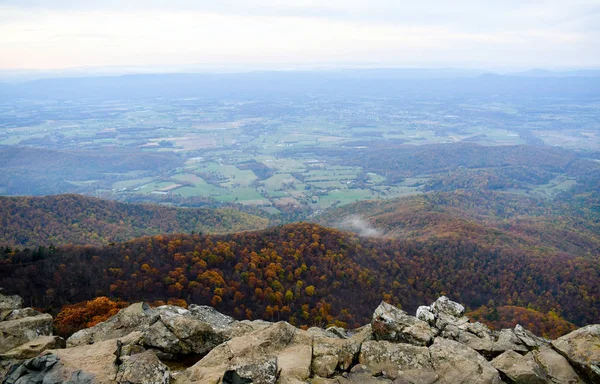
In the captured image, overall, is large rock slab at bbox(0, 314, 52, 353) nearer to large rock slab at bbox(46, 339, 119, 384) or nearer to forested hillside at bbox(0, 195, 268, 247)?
large rock slab at bbox(46, 339, 119, 384)

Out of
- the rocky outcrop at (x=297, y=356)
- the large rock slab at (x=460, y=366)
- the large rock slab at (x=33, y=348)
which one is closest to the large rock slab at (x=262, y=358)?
the rocky outcrop at (x=297, y=356)

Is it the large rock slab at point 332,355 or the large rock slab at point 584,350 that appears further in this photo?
the large rock slab at point 332,355

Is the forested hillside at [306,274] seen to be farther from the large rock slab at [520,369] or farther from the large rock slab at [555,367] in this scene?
the large rock slab at [520,369]

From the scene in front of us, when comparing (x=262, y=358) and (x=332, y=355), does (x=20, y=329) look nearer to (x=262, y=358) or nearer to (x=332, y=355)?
(x=262, y=358)

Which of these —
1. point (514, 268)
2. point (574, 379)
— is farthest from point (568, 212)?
point (574, 379)

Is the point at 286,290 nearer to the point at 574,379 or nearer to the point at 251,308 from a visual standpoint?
the point at 251,308

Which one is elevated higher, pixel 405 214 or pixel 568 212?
pixel 405 214

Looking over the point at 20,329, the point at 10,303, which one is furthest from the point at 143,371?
the point at 10,303
